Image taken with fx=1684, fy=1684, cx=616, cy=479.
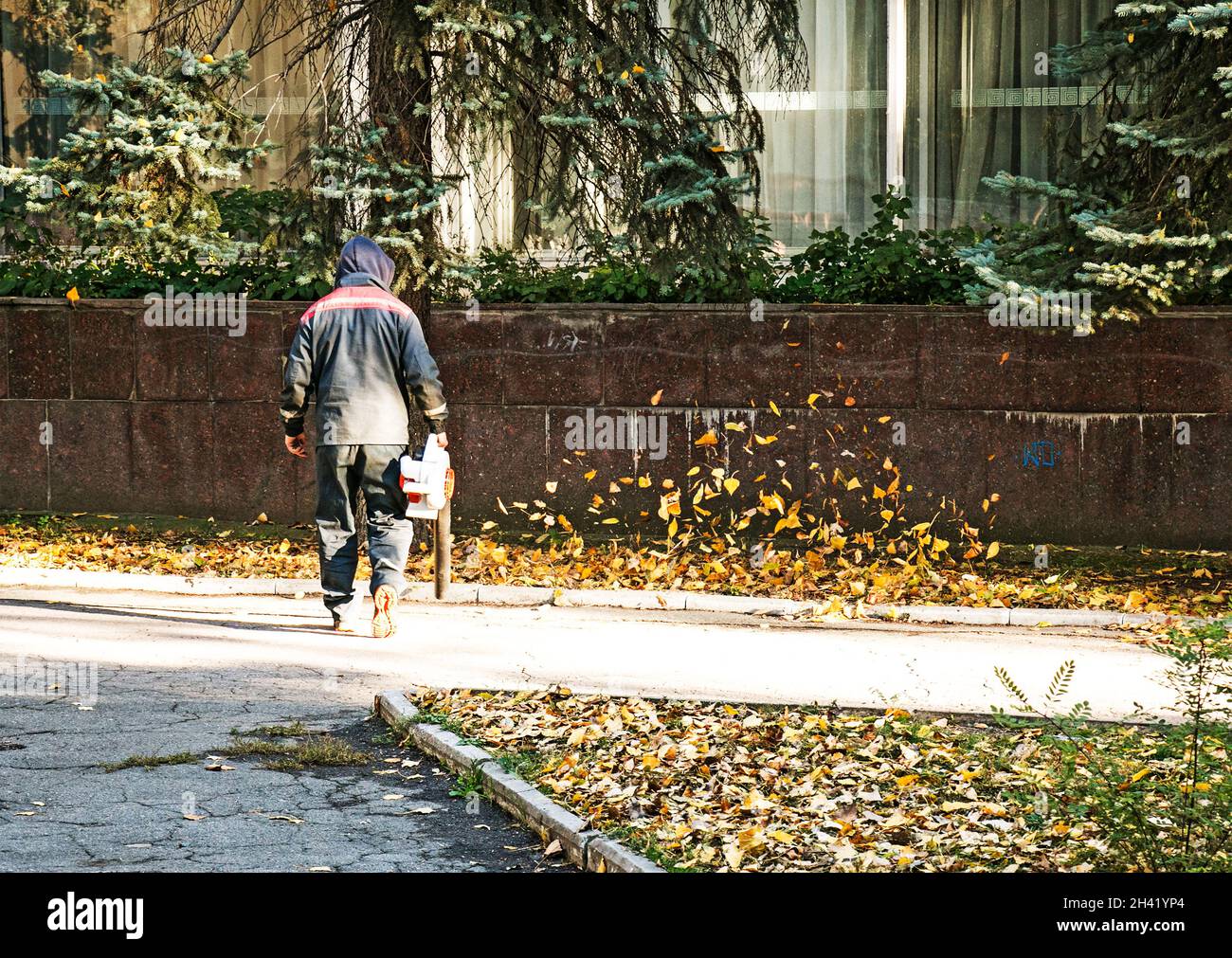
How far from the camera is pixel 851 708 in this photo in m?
7.48

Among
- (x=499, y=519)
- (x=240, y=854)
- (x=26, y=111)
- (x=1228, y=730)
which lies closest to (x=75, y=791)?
(x=240, y=854)

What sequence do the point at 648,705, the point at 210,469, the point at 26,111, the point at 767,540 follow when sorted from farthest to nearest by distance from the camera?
the point at 26,111, the point at 210,469, the point at 767,540, the point at 648,705

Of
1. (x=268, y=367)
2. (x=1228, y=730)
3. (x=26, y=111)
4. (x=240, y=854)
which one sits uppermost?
(x=26, y=111)

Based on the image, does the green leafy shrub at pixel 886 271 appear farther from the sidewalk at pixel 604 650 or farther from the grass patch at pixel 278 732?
the grass patch at pixel 278 732

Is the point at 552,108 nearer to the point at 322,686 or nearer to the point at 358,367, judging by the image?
the point at 358,367

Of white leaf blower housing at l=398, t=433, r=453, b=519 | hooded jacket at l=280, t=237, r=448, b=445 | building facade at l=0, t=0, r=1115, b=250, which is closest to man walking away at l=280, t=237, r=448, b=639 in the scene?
hooded jacket at l=280, t=237, r=448, b=445

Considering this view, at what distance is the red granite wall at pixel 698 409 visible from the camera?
11602 millimetres

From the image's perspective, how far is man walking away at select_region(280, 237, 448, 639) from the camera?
9.11m

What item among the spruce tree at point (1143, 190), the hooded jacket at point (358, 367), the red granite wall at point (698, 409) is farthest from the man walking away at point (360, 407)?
the spruce tree at point (1143, 190)

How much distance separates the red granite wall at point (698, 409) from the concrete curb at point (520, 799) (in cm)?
496

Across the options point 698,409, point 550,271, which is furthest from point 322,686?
point 550,271

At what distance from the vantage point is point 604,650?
908 cm
